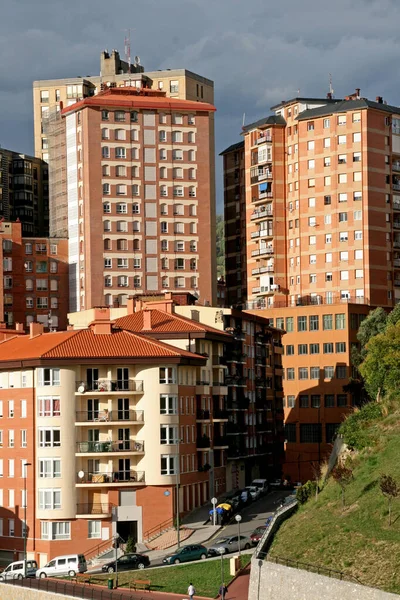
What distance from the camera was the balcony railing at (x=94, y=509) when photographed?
11644 cm

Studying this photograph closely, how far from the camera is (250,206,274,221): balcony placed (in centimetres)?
19312

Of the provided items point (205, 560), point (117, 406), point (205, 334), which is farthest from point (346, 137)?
point (205, 560)

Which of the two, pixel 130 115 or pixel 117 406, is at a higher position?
pixel 130 115

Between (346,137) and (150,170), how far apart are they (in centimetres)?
2629

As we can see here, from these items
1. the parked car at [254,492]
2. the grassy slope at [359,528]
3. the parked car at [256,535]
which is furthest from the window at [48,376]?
the grassy slope at [359,528]

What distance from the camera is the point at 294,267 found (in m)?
192

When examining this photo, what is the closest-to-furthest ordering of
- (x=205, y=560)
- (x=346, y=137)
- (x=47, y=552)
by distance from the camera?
(x=205, y=560), (x=47, y=552), (x=346, y=137)

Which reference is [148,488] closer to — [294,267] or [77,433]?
[77,433]

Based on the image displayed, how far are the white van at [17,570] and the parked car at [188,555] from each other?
35.8 ft

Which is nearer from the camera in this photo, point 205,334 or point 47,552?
point 47,552

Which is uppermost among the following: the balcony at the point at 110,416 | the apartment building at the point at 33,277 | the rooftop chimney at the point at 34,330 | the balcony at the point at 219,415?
the apartment building at the point at 33,277

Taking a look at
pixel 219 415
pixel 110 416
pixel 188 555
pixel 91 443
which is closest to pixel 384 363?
pixel 219 415

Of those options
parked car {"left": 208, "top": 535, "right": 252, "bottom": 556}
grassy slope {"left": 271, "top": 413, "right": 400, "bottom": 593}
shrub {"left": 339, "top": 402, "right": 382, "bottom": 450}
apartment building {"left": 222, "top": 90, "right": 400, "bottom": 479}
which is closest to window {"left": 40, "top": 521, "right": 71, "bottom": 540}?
parked car {"left": 208, "top": 535, "right": 252, "bottom": 556}

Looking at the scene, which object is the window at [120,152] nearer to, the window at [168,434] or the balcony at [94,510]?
the window at [168,434]
